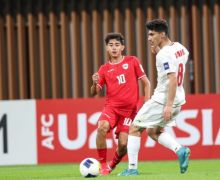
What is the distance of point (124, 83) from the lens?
11.3 meters

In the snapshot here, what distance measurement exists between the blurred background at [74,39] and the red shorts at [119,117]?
24.3 ft

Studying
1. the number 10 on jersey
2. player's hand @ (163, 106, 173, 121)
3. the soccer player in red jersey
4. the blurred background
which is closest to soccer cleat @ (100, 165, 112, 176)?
the soccer player in red jersey

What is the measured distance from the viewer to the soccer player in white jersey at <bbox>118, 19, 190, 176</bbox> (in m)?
9.55

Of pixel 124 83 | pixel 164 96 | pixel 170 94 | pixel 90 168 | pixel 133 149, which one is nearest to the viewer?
pixel 170 94

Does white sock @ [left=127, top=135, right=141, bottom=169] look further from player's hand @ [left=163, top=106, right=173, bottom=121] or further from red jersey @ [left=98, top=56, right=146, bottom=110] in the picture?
red jersey @ [left=98, top=56, right=146, bottom=110]

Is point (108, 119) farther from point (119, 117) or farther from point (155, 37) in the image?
point (155, 37)

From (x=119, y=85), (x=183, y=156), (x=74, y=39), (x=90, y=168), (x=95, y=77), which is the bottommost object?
(x=90, y=168)

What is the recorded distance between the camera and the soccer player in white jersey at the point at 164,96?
9.55m

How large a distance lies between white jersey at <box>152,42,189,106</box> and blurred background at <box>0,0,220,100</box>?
877cm

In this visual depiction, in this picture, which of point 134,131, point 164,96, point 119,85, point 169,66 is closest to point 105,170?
point 134,131

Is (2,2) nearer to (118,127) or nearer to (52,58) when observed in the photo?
(52,58)

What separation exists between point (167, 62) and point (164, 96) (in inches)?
18.5

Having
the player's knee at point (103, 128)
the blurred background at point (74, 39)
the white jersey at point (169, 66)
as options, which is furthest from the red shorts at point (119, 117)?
the blurred background at point (74, 39)

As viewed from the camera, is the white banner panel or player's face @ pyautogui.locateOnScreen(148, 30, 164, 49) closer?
player's face @ pyautogui.locateOnScreen(148, 30, 164, 49)
